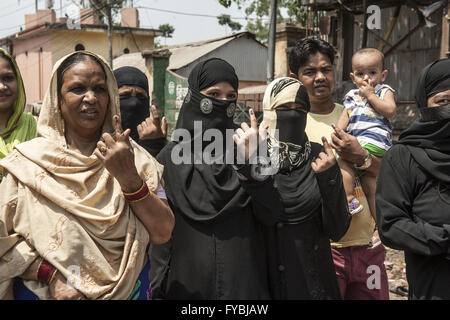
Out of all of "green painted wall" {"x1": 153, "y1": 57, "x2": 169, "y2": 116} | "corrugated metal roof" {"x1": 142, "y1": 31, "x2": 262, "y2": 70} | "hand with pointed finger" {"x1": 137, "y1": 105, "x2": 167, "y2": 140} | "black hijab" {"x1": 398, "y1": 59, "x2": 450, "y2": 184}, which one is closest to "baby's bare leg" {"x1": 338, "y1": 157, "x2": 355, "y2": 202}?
"black hijab" {"x1": 398, "y1": 59, "x2": 450, "y2": 184}

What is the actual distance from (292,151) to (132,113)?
133 centimetres

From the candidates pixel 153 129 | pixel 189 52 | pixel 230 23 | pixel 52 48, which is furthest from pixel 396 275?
pixel 230 23

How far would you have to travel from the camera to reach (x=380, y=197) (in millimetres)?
2244

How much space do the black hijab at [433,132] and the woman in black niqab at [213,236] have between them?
0.68 m

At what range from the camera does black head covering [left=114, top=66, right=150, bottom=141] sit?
11.1 ft

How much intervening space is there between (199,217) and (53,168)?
2.35ft

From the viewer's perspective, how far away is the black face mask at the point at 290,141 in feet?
8.24

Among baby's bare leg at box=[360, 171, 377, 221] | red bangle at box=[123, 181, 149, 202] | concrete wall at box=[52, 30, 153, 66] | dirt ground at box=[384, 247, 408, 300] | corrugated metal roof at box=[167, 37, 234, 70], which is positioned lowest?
dirt ground at box=[384, 247, 408, 300]

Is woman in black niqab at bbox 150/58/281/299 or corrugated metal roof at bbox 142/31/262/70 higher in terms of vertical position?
corrugated metal roof at bbox 142/31/262/70

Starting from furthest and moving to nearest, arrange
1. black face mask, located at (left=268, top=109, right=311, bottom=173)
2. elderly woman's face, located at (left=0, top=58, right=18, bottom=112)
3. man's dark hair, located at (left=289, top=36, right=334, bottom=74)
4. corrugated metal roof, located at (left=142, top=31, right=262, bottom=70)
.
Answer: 1. corrugated metal roof, located at (left=142, top=31, right=262, bottom=70)
2. man's dark hair, located at (left=289, top=36, right=334, bottom=74)
3. elderly woman's face, located at (left=0, top=58, right=18, bottom=112)
4. black face mask, located at (left=268, top=109, right=311, bottom=173)

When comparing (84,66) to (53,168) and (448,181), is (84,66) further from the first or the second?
(448,181)

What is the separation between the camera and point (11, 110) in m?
2.88

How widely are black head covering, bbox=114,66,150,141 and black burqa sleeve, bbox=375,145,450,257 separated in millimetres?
1780

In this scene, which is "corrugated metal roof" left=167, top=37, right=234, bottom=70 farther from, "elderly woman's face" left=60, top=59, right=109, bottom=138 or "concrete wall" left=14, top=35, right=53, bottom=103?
"elderly woman's face" left=60, top=59, right=109, bottom=138
